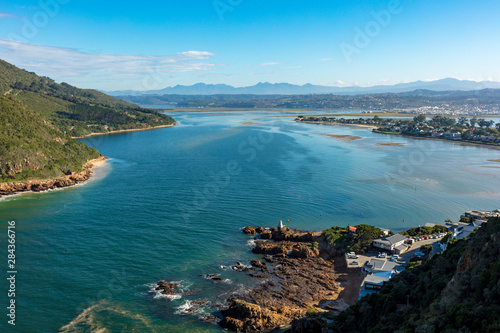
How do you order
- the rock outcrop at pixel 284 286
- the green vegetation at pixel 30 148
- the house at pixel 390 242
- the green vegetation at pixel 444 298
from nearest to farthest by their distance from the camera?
the green vegetation at pixel 444 298
the rock outcrop at pixel 284 286
the house at pixel 390 242
the green vegetation at pixel 30 148

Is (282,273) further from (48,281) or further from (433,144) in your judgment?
(433,144)

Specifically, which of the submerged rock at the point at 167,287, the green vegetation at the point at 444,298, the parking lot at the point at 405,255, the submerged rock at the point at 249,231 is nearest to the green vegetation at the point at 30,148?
the submerged rock at the point at 249,231

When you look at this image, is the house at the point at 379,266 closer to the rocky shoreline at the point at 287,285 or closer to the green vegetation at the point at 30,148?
the rocky shoreline at the point at 287,285

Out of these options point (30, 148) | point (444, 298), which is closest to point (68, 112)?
point (30, 148)

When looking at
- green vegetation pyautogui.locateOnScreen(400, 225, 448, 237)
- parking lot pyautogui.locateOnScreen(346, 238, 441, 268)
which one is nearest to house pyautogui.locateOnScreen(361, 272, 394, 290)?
parking lot pyautogui.locateOnScreen(346, 238, 441, 268)

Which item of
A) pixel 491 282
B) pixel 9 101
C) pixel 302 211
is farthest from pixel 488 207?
pixel 9 101

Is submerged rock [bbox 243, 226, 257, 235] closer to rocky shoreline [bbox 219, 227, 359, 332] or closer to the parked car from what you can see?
rocky shoreline [bbox 219, 227, 359, 332]
